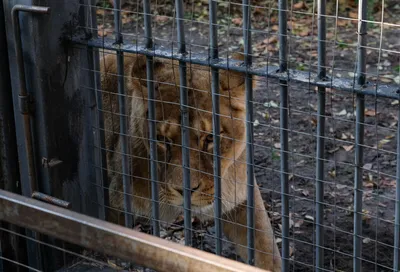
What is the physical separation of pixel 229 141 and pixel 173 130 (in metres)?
0.32

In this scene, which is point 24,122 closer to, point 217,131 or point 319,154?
point 217,131

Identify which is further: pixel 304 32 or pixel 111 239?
pixel 304 32

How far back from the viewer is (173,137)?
13.1ft

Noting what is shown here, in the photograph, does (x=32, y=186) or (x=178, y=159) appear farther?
(x=178, y=159)

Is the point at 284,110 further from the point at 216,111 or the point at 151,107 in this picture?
the point at 151,107

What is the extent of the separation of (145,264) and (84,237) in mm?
198

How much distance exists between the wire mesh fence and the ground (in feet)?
0.06

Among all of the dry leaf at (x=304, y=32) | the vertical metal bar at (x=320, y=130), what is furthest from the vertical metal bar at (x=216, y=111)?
Result: the dry leaf at (x=304, y=32)

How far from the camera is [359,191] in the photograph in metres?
2.85

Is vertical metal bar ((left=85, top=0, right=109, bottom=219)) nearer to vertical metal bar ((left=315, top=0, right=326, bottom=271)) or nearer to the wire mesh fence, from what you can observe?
the wire mesh fence

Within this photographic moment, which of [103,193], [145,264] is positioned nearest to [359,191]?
[145,264]

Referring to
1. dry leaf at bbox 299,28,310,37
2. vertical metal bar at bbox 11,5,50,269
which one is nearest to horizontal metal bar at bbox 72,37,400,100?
vertical metal bar at bbox 11,5,50,269

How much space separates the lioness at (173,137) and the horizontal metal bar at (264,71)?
0.29 m

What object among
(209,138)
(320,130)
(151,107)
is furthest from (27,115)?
(320,130)
